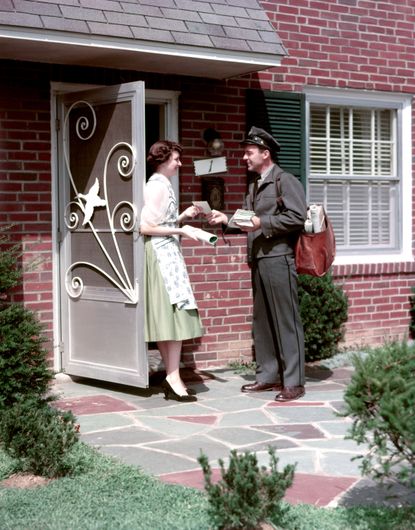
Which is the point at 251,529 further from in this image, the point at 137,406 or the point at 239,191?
the point at 239,191

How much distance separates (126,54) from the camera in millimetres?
7578

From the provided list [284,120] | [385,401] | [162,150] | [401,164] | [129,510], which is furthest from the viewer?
[401,164]

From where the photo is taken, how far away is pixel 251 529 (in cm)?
394

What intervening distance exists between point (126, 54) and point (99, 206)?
1.29 metres

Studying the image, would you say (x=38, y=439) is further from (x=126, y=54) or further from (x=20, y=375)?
(x=126, y=54)

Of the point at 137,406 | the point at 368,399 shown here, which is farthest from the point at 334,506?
the point at 137,406

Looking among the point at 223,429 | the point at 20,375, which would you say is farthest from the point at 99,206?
the point at 223,429

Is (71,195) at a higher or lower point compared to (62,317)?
higher

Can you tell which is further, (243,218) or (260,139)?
(260,139)

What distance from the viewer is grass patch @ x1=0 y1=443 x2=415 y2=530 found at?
4.18 meters

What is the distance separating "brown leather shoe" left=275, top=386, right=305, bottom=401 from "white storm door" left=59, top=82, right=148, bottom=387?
1.08m

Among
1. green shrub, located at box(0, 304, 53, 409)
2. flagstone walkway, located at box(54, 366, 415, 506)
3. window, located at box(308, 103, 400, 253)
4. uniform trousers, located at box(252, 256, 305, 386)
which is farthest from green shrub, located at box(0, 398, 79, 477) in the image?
window, located at box(308, 103, 400, 253)

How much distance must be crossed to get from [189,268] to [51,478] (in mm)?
3763

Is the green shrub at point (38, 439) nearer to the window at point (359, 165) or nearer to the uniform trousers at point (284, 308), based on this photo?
the uniform trousers at point (284, 308)
